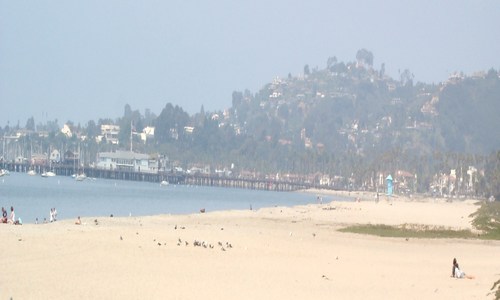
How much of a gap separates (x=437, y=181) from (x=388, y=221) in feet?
415

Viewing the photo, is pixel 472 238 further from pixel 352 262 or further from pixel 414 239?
pixel 352 262

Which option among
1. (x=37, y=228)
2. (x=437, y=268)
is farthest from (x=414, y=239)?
(x=37, y=228)

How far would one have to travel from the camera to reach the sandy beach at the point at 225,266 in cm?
2720

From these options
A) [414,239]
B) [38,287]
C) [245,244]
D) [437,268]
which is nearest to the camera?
[38,287]

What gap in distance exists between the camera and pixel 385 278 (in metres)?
31.8

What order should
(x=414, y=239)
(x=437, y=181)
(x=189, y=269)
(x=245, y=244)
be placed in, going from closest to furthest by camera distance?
(x=189, y=269), (x=245, y=244), (x=414, y=239), (x=437, y=181)

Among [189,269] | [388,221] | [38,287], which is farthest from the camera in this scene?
[388,221]

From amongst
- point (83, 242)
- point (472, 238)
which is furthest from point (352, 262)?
point (472, 238)

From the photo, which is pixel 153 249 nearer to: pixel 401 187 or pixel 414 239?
pixel 414 239

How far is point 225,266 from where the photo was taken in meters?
32.4

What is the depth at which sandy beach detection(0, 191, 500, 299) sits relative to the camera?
89.2ft

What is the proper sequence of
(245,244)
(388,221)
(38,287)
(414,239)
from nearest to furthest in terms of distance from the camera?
(38,287) → (245,244) → (414,239) → (388,221)

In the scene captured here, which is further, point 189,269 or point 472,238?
point 472,238

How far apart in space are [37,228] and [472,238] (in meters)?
20.8
